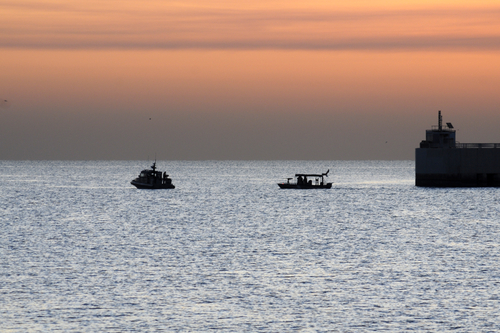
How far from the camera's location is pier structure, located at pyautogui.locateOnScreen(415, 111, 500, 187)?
136m

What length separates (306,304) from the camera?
35.8 meters

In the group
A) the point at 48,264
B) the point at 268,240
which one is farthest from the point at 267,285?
the point at 268,240

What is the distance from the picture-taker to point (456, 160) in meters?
136

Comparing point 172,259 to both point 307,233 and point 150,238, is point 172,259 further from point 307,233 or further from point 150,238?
point 307,233

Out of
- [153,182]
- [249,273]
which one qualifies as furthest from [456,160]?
[249,273]

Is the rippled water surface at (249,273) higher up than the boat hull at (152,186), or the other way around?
the boat hull at (152,186)

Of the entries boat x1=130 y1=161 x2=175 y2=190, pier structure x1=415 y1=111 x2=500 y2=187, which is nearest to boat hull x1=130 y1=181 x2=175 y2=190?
boat x1=130 y1=161 x2=175 y2=190

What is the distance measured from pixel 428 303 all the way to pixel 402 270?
11.0 m

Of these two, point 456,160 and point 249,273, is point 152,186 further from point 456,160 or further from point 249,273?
point 249,273

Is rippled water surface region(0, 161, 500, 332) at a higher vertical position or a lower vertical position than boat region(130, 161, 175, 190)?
lower

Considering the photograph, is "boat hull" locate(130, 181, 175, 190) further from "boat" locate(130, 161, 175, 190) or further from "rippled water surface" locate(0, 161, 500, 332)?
"rippled water surface" locate(0, 161, 500, 332)

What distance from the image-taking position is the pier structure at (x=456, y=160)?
13575 centimetres

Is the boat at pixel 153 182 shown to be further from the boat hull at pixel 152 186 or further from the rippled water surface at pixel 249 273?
the rippled water surface at pixel 249 273

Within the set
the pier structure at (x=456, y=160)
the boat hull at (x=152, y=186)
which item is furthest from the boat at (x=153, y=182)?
the pier structure at (x=456, y=160)
